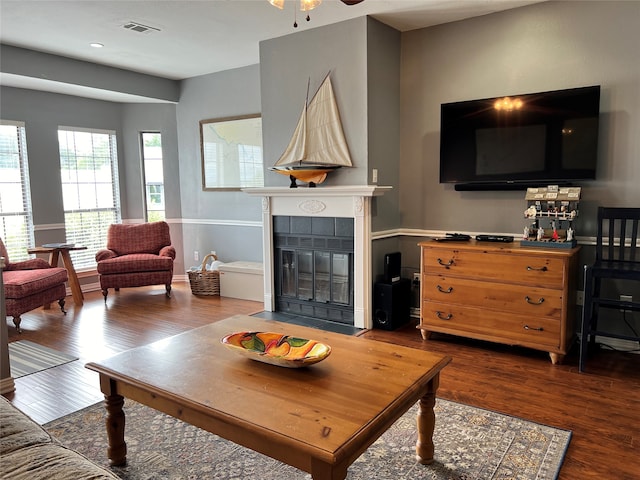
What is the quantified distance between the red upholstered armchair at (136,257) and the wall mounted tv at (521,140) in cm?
→ 331

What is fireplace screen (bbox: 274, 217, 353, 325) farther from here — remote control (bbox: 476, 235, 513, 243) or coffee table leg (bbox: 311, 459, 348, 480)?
coffee table leg (bbox: 311, 459, 348, 480)

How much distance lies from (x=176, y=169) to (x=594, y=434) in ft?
18.1

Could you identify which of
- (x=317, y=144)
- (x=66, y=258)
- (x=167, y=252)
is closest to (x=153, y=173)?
(x=167, y=252)

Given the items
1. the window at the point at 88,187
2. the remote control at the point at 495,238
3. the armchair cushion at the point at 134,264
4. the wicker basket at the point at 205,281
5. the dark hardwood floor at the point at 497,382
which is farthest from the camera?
the window at the point at 88,187

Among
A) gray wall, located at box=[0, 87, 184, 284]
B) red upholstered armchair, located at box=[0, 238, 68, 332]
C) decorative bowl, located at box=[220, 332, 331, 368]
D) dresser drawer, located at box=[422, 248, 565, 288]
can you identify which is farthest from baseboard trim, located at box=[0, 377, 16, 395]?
gray wall, located at box=[0, 87, 184, 284]

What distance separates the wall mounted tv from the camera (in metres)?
3.38

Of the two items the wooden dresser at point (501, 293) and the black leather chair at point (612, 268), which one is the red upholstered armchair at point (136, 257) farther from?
the black leather chair at point (612, 268)

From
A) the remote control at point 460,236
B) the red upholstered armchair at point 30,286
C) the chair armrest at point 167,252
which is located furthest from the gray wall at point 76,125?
the remote control at point 460,236

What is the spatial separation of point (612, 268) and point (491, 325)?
0.91m

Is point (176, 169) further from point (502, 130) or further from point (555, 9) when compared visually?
point (555, 9)

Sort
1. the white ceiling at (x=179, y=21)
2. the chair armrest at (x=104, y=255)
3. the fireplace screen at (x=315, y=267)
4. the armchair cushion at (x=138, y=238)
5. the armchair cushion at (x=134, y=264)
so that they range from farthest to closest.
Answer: the armchair cushion at (x=138, y=238)
the chair armrest at (x=104, y=255)
the armchair cushion at (x=134, y=264)
the fireplace screen at (x=315, y=267)
the white ceiling at (x=179, y=21)

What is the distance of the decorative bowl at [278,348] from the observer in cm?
188

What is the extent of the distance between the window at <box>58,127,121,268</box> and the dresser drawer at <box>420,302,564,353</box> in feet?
15.1

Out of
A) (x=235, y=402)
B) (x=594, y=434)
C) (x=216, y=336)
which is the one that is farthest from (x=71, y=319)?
(x=594, y=434)
